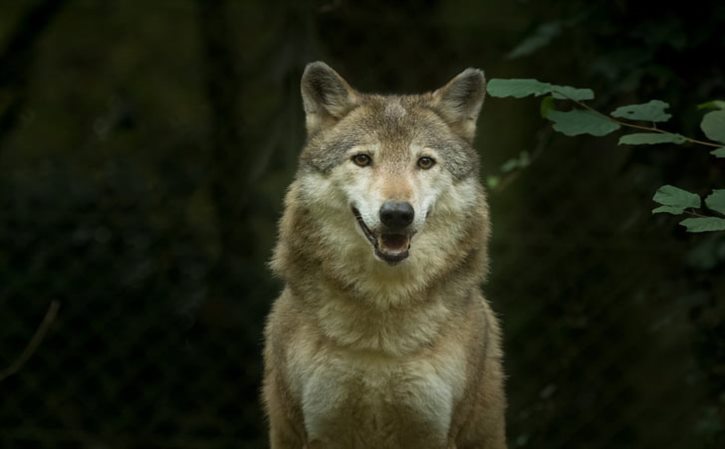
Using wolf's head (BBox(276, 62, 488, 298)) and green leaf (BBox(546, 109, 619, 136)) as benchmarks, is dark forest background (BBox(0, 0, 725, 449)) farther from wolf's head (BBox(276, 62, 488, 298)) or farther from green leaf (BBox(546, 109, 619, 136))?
green leaf (BBox(546, 109, 619, 136))

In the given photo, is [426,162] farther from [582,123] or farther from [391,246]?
[582,123]

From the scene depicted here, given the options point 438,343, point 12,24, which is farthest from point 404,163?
point 12,24

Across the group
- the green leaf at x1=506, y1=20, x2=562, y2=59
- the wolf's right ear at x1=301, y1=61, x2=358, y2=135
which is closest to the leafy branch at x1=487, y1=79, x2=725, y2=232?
the wolf's right ear at x1=301, y1=61, x2=358, y2=135

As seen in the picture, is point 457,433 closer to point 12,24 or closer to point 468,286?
point 468,286

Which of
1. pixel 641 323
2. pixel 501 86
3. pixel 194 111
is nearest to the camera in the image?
pixel 501 86

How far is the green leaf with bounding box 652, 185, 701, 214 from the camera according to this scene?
3436 millimetres

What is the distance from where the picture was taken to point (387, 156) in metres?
4.29

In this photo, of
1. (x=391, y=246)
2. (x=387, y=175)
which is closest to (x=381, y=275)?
(x=391, y=246)

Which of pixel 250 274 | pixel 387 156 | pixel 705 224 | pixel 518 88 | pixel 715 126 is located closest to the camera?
pixel 705 224

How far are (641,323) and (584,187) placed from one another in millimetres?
827

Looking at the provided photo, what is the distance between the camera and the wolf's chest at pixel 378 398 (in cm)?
418

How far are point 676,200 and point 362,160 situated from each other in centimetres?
126

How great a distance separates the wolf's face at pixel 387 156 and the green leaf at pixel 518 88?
19.3 inches

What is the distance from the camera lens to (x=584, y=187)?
674 cm
